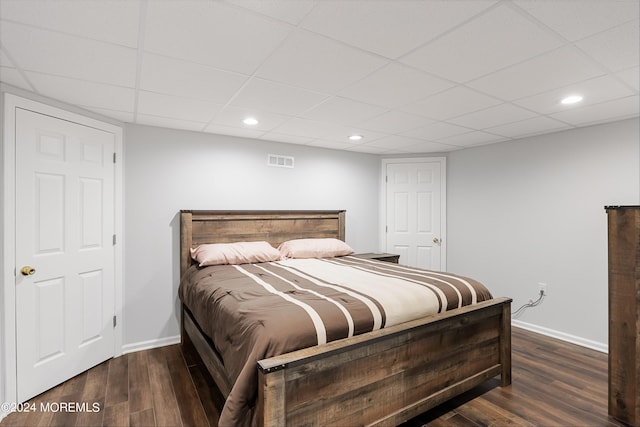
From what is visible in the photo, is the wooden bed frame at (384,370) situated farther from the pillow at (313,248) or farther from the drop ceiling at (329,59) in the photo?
the drop ceiling at (329,59)

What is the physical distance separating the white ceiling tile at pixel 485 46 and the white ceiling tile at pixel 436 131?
1277 millimetres

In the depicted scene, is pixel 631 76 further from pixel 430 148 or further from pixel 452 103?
pixel 430 148

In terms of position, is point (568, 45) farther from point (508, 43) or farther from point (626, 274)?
point (626, 274)

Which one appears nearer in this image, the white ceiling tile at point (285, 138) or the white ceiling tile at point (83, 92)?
the white ceiling tile at point (83, 92)

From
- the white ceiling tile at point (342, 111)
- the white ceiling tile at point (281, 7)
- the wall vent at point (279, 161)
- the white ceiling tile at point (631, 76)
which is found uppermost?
the white ceiling tile at point (631, 76)

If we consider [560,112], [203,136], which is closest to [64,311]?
[203,136]

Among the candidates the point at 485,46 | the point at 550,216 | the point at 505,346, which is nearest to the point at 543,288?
the point at 550,216

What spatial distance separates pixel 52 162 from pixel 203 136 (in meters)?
1.45

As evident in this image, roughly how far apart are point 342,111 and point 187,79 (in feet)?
4.30

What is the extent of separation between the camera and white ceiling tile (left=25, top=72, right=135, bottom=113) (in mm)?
2219

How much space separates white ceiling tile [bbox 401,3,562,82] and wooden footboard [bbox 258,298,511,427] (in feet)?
5.23

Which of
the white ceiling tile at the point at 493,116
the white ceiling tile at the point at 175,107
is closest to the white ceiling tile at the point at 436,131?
the white ceiling tile at the point at 493,116

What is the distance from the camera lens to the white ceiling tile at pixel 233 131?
346cm

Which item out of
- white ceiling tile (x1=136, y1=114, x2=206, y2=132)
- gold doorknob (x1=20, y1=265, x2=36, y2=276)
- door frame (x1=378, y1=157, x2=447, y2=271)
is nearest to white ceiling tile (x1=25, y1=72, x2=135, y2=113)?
white ceiling tile (x1=136, y1=114, x2=206, y2=132)
